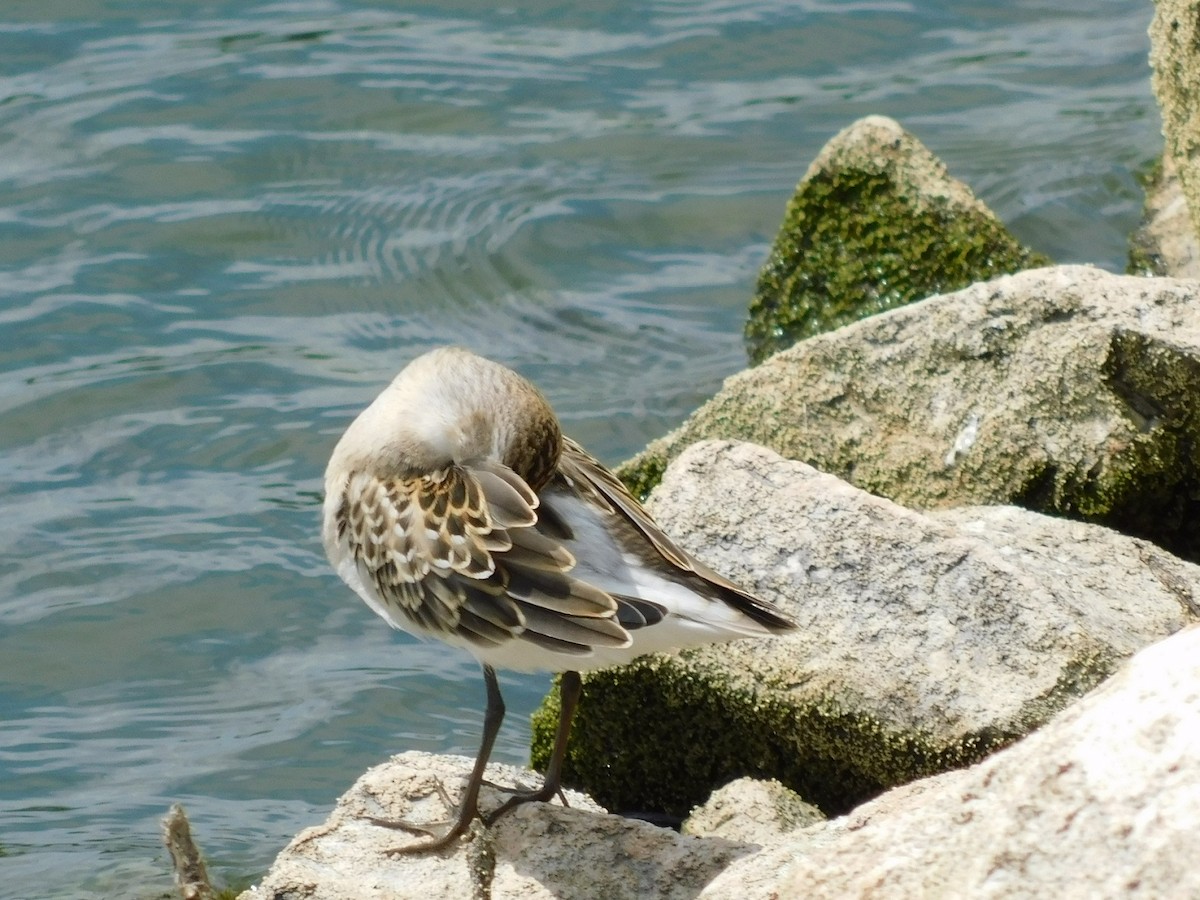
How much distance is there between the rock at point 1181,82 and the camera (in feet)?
20.9

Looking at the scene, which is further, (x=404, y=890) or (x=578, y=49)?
(x=578, y=49)

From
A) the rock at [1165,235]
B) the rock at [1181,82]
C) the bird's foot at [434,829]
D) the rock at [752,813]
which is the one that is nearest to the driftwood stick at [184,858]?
the bird's foot at [434,829]

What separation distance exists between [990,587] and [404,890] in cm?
195

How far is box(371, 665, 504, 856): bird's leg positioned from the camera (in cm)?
477

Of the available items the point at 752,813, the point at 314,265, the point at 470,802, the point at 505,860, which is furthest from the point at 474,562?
the point at 314,265

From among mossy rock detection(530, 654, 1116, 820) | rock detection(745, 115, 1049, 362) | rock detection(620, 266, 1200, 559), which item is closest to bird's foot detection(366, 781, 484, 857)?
mossy rock detection(530, 654, 1116, 820)

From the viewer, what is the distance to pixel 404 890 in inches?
180

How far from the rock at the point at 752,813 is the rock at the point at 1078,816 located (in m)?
1.57

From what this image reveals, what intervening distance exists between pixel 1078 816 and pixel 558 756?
247 centimetres

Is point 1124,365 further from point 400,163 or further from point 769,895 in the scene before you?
point 400,163

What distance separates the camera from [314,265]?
10805 millimetres

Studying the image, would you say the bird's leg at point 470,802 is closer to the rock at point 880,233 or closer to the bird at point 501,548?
the bird at point 501,548

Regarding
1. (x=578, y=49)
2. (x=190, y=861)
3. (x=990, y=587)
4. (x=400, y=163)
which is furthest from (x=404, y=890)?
(x=578, y=49)

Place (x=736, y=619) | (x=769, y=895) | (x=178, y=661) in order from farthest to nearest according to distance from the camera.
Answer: (x=178, y=661) < (x=736, y=619) < (x=769, y=895)
